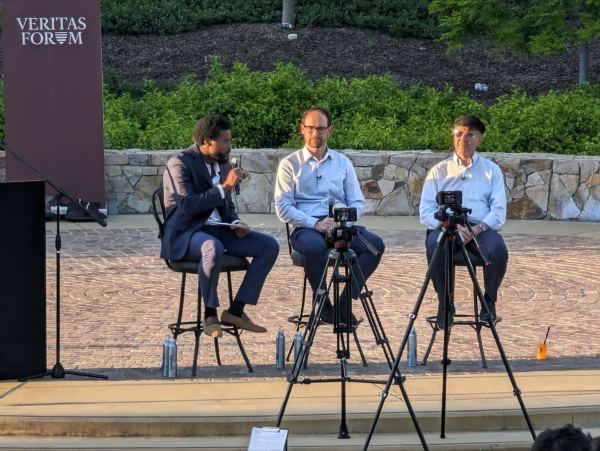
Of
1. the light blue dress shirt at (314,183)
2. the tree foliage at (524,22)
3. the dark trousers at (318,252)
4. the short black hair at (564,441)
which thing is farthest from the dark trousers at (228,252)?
the tree foliage at (524,22)

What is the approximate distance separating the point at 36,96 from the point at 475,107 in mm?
6707

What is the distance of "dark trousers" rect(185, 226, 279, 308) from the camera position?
788cm

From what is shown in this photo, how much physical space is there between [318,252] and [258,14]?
18714mm

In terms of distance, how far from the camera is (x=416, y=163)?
46.4 feet

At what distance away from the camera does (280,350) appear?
25.8ft

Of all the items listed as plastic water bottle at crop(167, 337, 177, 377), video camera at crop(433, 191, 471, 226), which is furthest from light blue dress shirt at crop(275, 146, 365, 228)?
video camera at crop(433, 191, 471, 226)

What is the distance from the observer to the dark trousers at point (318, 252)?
8298 millimetres

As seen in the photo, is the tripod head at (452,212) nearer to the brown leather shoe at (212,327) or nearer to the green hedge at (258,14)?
the brown leather shoe at (212,327)

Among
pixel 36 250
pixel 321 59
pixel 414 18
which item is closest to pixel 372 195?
pixel 36 250

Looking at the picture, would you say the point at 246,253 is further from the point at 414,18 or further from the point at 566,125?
the point at 414,18

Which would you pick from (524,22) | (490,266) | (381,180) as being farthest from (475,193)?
(524,22)

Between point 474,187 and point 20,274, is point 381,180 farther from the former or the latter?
point 20,274

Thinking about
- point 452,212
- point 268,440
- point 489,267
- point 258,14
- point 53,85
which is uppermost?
point 258,14

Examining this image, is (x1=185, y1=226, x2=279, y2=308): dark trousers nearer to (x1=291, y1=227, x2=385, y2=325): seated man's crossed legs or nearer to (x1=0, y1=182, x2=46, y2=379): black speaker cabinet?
(x1=291, y1=227, x2=385, y2=325): seated man's crossed legs
